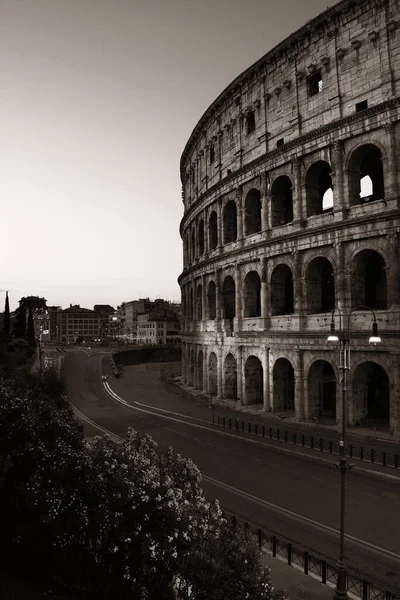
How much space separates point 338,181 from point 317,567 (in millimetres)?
24065

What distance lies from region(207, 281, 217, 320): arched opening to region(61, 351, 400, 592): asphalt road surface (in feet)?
44.2

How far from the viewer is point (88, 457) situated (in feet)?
38.9

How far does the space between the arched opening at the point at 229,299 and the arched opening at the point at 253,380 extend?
19.2 feet

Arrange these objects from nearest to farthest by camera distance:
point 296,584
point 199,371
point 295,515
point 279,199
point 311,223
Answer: point 296,584, point 295,515, point 311,223, point 279,199, point 199,371

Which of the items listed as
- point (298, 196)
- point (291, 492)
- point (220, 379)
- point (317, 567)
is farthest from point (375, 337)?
point (220, 379)

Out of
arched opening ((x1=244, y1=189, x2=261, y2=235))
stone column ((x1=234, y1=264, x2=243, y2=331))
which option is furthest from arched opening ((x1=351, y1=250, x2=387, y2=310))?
stone column ((x1=234, y1=264, x2=243, y2=331))

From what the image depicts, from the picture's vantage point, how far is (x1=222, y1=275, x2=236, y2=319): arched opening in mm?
43812

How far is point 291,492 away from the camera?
62.8ft

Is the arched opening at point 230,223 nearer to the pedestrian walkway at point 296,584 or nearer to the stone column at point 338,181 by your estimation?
the stone column at point 338,181

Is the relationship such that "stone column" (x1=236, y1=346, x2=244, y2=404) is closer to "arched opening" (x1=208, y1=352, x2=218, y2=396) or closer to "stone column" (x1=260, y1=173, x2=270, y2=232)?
"arched opening" (x1=208, y1=352, x2=218, y2=396)

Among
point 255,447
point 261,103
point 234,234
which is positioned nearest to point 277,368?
point 255,447

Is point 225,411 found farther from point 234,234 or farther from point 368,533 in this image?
point 368,533

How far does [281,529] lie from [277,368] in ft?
68.0

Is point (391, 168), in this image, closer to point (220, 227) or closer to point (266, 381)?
point (266, 381)
